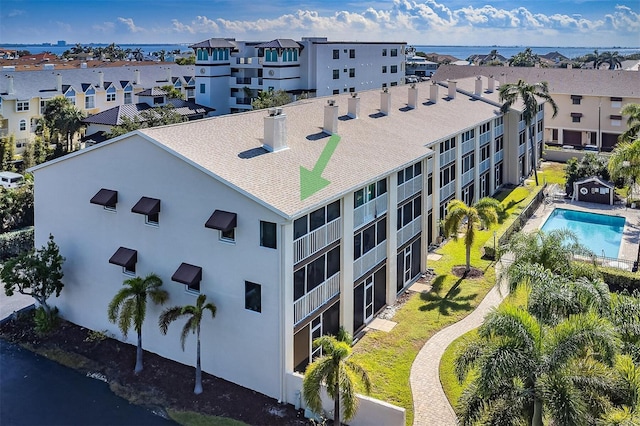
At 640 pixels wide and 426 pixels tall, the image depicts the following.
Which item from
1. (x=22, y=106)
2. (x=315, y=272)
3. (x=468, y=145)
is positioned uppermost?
(x=22, y=106)

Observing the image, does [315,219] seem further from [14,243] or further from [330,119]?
[14,243]

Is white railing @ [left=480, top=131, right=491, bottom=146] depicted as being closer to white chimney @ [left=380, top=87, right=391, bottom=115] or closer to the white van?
white chimney @ [left=380, top=87, right=391, bottom=115]

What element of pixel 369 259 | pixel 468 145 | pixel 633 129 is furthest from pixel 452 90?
pixel 369 259

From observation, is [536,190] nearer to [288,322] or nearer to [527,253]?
[527,253]

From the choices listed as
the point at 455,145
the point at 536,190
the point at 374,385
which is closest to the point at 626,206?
the point at 536,190

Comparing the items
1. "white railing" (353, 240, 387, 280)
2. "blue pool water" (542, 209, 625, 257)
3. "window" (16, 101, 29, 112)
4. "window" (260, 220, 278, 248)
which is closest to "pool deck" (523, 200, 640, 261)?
"blue pool water" (542, 209, 625, 257)
